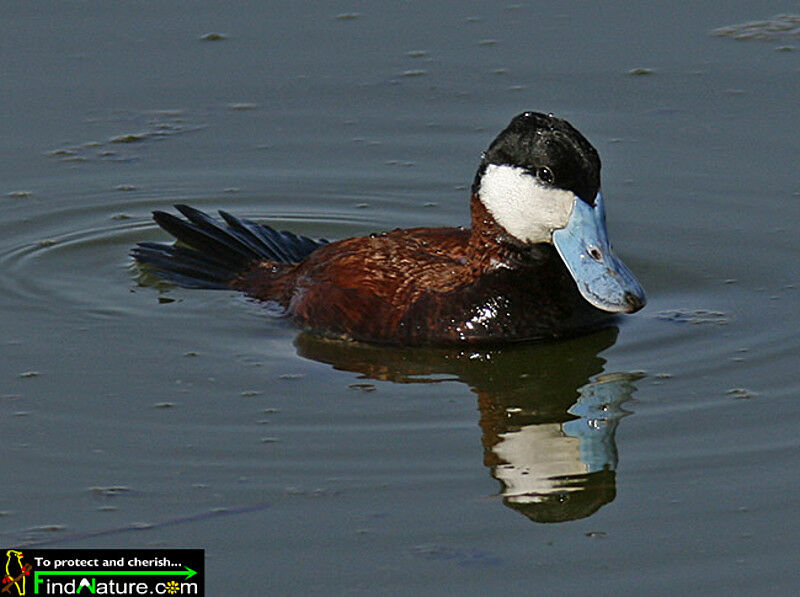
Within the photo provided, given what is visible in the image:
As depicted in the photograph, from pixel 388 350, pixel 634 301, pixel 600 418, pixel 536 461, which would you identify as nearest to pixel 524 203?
pixel 634 301

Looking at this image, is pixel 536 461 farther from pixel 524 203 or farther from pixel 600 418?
pixel 524 203

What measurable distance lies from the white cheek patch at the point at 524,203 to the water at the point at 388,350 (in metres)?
0.55

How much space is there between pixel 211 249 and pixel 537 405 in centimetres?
240

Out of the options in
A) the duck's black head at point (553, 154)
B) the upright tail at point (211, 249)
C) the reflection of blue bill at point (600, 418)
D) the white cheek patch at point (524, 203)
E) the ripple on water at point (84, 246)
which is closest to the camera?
Answer: the reflection of blue bill at point (600, 418)

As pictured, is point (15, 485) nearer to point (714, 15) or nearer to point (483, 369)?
point (483, 369)

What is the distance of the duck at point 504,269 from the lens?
8.52m

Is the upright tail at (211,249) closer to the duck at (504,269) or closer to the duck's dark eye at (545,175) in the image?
the duck at (504,269)

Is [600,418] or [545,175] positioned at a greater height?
[545,175]

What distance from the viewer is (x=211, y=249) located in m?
9.86

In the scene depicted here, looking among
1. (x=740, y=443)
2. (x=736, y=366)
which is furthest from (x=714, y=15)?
(x=740, y=443)

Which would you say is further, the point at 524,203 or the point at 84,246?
the point at 84,246

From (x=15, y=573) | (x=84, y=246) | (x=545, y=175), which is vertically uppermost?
(x=545, y=175)

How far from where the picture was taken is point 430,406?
804 cm

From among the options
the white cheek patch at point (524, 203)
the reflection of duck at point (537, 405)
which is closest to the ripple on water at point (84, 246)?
the reflection of duck at point (537, 405)
